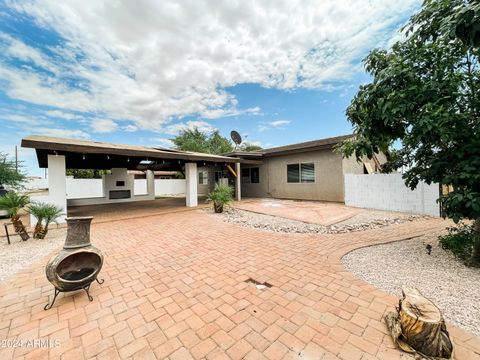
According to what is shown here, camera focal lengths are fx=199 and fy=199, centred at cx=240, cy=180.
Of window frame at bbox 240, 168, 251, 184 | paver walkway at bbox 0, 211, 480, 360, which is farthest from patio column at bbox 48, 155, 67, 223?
window frame at bbox 240, 168, 251, 184

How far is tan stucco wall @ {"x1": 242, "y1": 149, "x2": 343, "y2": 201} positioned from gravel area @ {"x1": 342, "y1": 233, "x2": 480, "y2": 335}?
20.0ft

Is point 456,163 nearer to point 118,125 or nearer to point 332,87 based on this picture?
point 332,87

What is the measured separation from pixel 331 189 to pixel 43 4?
12706 millimetres

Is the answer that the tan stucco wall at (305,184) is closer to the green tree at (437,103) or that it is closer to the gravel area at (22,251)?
the green tree at (437,103)

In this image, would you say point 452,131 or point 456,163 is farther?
point 456,163

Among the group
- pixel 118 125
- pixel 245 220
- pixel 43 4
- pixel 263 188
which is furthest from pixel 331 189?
pixel 118 125

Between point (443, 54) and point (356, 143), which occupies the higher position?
point (443, 54)

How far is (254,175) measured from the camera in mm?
14594

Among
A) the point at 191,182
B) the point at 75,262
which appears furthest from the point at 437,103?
the point at 191,182

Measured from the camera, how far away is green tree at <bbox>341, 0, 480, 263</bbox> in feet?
8.91

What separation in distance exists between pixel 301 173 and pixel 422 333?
412 inches

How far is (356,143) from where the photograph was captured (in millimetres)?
4340

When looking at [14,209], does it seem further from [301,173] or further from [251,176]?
[251,176]

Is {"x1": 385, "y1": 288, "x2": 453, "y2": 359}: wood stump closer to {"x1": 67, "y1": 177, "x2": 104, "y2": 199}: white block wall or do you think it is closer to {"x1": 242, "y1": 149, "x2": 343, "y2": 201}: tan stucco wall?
{"x1": 242, "y1": 149, "x2": 343, "y2": 201}: tan stucco wall
